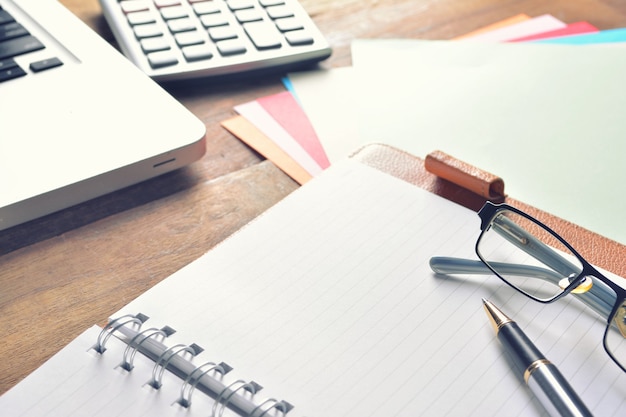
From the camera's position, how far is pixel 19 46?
2.27 feet

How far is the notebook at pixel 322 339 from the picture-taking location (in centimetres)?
44

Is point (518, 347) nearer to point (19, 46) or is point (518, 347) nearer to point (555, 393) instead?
point (555, 393)

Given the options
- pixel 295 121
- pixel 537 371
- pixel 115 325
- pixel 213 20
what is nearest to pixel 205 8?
pixel 213 20

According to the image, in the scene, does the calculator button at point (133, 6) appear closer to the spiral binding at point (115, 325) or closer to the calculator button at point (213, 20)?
the calculator button at point (213, 20)

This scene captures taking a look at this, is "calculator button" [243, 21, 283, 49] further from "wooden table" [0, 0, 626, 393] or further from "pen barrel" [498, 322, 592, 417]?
"pen barrel" [498, 322, 592, 417]

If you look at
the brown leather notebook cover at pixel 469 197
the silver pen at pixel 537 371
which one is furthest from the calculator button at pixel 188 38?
the silver pen at pixel 537 371

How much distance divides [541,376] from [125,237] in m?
0.35

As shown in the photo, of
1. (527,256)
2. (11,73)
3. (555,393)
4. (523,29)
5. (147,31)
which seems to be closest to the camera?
(555,393)

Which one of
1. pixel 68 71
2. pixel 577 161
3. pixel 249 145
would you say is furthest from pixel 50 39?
pixel 577 161

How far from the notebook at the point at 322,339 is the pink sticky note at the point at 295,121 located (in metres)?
0.13

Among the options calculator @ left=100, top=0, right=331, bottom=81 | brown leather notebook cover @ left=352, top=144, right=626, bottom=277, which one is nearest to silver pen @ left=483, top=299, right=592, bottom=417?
brown leather notebook cover @ left=352, top=144, right=626, bottom=277

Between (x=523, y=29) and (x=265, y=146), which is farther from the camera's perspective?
(x=523, y=29)

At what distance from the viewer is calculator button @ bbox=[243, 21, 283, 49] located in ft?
2.55

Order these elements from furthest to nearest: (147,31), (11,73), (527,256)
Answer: (147,31)
(11,73)
(527,256)
